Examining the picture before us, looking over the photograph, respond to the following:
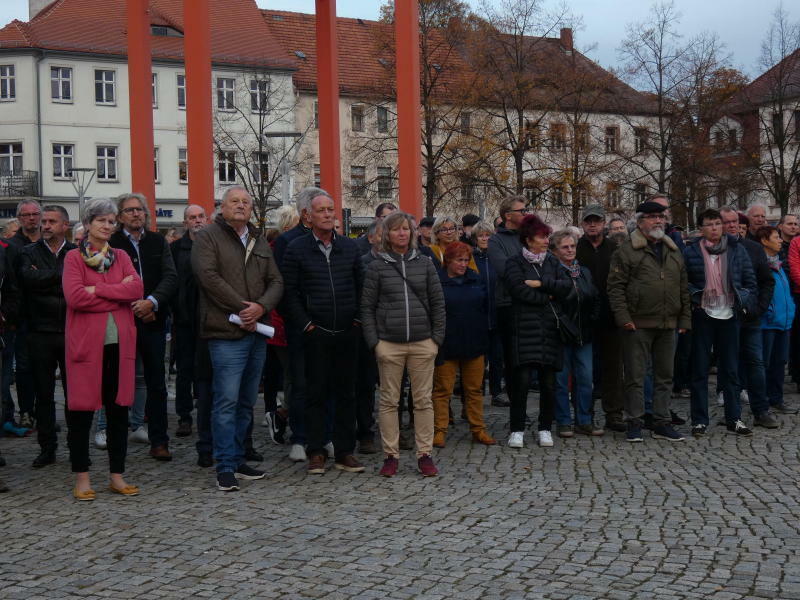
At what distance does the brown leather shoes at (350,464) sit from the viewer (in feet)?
28.0

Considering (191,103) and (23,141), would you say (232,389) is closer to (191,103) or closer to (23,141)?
(191,103)

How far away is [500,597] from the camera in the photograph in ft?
17.3

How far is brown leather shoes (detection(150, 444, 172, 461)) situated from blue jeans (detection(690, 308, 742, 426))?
468 cm

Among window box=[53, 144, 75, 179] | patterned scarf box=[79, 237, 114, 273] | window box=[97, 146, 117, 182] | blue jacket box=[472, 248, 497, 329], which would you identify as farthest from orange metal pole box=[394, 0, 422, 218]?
window box=[97, 146, 117, 182]

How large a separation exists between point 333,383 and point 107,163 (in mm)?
46656

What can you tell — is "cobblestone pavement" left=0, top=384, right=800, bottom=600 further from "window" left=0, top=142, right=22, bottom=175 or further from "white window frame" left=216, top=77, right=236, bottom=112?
"white window frame" left=216, top=77, right=236, bottom=112

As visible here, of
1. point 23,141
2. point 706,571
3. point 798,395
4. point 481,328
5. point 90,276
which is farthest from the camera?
point 23,141

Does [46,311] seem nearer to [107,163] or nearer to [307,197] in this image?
[307,197]

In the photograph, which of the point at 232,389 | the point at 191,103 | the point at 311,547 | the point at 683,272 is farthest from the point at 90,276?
the point at 191,103

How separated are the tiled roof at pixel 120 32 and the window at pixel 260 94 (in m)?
1.60

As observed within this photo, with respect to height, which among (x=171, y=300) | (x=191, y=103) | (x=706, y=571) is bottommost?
(x=706, y=571)

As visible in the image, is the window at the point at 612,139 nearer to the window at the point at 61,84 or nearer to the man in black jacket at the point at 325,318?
the window at the point at 61,84

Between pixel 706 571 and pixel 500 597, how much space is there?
1.14 m

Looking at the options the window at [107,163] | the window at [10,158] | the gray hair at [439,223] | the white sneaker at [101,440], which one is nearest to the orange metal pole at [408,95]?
the gray hair at [439,223]
